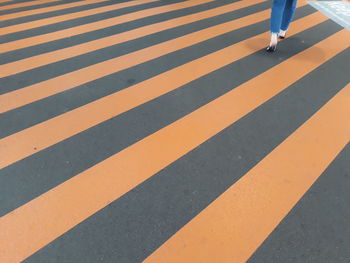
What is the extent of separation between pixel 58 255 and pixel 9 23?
4.60 m

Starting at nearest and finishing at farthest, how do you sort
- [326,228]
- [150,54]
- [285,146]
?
1. [326,228]
2. [285,146]
3. [150,54]

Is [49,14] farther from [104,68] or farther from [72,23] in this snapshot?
[104,68]

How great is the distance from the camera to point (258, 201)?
1.85m

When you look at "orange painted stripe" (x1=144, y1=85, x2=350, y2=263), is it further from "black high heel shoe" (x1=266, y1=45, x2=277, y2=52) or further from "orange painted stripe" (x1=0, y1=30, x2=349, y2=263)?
"black high heel shoe" (x1=266, y1=45, x2=277, y2=52)

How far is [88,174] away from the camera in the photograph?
2.06 metres

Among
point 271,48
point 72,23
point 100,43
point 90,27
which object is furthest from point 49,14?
point 271,48

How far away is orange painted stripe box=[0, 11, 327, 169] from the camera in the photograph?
2330 millimetres

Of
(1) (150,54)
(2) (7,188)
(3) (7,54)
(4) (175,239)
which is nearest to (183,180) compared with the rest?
(4) (175,239)

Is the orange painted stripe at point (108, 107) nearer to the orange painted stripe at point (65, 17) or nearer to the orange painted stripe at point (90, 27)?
the orange painted stripe at point (90, 27)

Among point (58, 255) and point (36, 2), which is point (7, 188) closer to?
point (58, 255)

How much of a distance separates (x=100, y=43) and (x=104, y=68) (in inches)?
31.7

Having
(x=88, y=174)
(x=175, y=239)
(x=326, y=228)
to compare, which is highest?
(x=88, y=174)

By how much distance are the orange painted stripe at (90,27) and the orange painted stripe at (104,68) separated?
120 centimetres

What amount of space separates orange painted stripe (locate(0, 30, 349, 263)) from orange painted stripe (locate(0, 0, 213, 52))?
9.03 ft
